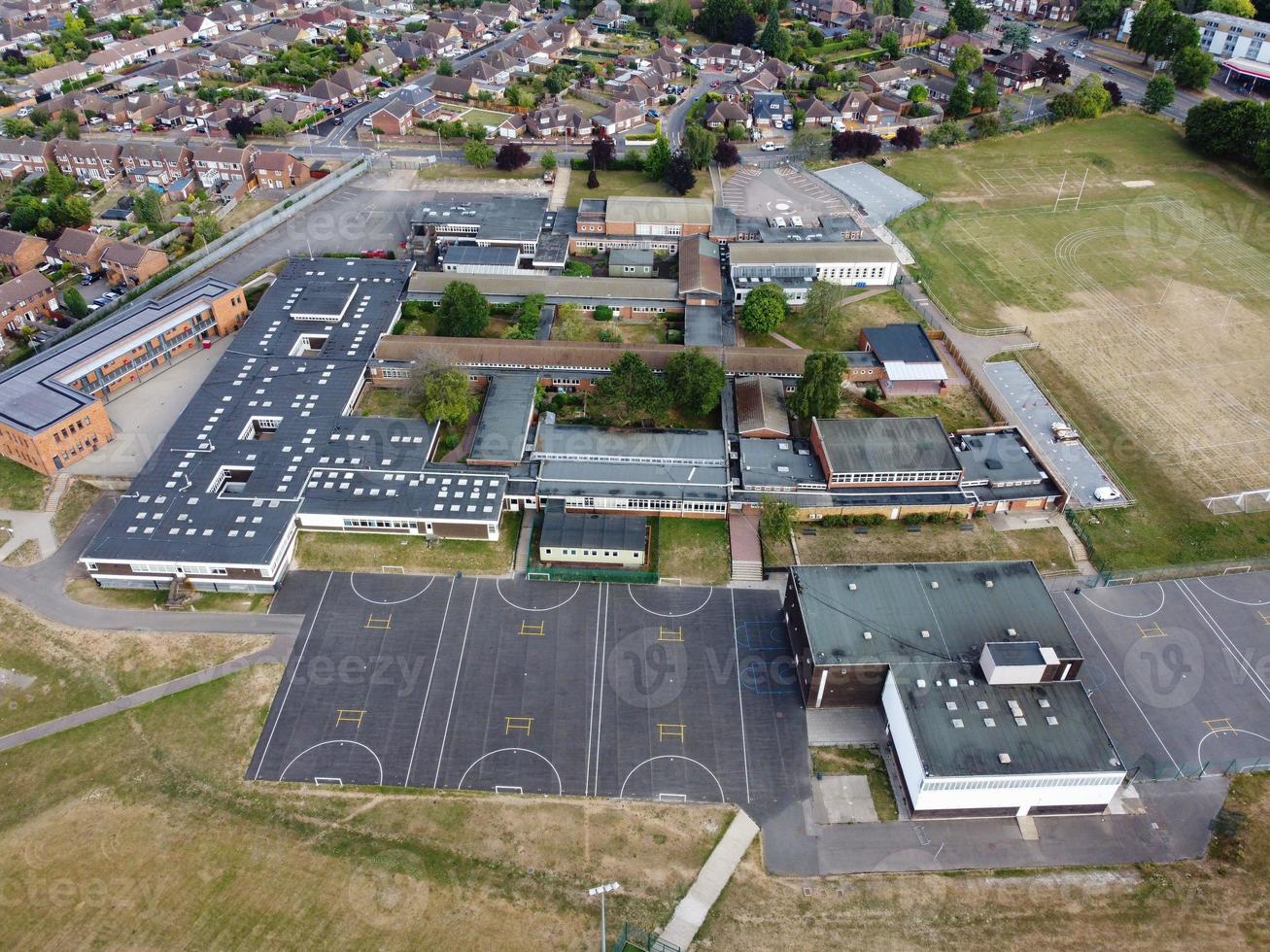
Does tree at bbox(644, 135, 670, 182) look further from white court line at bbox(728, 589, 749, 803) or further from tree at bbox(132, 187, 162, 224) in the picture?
white court line at bbox(728, 589, 749, 803)

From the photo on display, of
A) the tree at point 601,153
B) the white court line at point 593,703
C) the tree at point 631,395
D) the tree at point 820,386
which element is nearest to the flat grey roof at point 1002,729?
the white court line at point 593,703

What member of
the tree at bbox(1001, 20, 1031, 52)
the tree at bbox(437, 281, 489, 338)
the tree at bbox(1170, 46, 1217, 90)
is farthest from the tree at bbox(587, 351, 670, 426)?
the tree at bbox(1001, 20, 1031, 52)

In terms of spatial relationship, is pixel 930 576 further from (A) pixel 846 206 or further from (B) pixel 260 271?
(B) pixel 260 271

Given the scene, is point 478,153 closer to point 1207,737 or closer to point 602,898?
point 602,898

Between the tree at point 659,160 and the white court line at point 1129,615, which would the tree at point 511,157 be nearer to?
the tree at point 659,160

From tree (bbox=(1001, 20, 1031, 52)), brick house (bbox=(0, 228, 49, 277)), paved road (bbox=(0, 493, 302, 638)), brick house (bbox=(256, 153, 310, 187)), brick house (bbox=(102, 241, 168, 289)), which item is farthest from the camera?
tree (bbox=(1001, 20, 1031, 52))

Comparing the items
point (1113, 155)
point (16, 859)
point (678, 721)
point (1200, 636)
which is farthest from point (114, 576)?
point (1113, 155)
